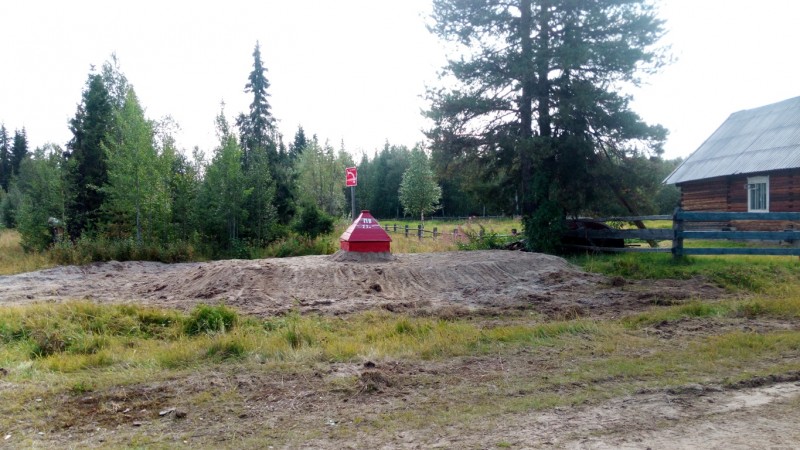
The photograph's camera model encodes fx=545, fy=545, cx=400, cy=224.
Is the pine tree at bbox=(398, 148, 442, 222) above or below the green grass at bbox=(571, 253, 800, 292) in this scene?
above

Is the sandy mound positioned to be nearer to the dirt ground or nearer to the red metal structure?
the red metal structure

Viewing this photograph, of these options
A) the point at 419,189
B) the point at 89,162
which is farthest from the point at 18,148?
the point at 89,162

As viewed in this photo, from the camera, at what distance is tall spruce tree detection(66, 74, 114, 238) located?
2439cm

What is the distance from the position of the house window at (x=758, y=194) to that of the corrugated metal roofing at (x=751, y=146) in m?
0.67

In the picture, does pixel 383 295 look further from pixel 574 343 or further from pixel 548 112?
pixel 548 112

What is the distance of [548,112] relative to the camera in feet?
56.3

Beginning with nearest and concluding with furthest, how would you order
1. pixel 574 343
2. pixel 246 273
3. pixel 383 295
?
1. pixel 574 343
2. pixel 383 295
3. pixel 246 273

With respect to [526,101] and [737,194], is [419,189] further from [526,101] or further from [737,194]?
[526,101]

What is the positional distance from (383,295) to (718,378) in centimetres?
703

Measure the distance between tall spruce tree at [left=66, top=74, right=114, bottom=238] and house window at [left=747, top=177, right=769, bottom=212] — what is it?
96.6 ft

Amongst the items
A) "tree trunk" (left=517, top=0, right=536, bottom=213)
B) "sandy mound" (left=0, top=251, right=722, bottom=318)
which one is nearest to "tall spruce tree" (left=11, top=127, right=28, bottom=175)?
"sandy mound" (left=0, top=251, right=722, bottom=318)

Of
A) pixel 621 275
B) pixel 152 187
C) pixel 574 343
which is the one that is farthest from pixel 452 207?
pixel 574 343

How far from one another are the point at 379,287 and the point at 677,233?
7.76m

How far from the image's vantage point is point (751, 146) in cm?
2673
